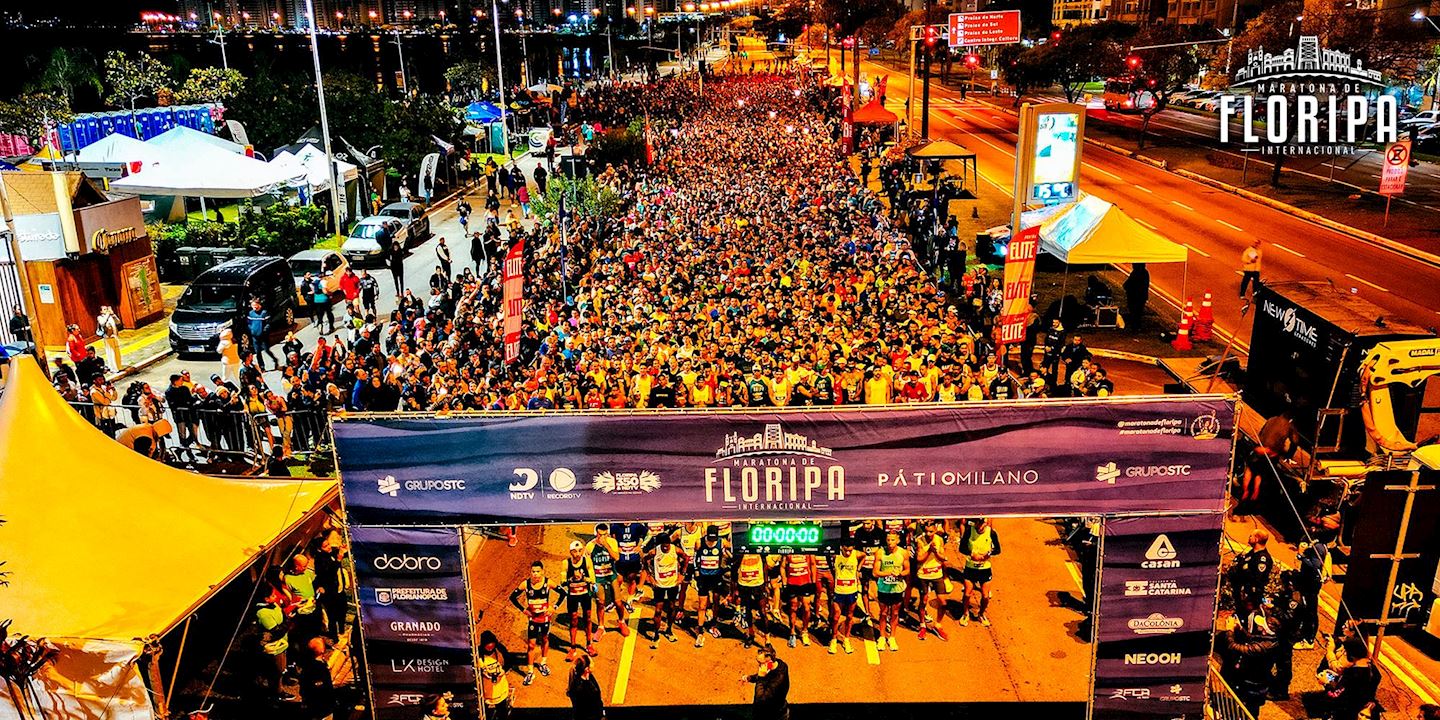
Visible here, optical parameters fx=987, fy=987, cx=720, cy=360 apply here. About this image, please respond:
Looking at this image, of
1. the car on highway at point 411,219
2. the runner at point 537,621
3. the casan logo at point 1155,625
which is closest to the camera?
the casan logo at point 1155,625

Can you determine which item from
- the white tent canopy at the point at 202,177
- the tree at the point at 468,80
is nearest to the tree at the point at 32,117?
the white tent canopy at the point at 202,177

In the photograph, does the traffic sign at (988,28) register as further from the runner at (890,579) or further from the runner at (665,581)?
the runner at (665,581)

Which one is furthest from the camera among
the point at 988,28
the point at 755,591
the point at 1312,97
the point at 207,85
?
the point at 207,85

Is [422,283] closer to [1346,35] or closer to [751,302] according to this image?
[751,302]

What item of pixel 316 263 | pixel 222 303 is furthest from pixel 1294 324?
pixel 316 263

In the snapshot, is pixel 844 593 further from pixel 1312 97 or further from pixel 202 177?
pixel 1312 97

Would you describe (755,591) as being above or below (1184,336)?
below
